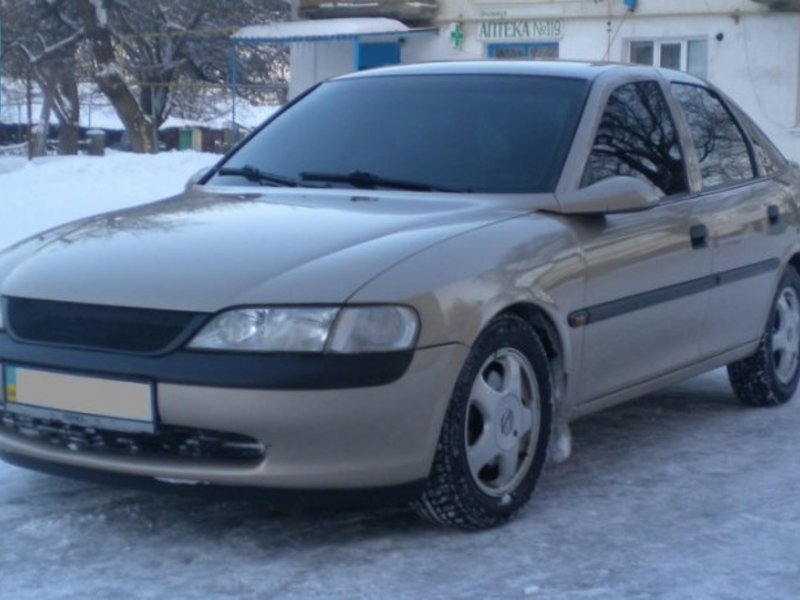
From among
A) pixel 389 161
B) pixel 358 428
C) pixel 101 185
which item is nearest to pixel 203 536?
pixel 358 428

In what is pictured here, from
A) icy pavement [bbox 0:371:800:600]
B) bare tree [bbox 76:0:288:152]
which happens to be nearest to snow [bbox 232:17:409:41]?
bare tree [bbox 76:0:288:152]

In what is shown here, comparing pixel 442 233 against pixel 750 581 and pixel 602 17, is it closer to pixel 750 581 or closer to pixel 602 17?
pixel 750 581

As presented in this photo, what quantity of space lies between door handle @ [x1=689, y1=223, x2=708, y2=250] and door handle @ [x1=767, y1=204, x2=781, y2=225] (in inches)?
30.3

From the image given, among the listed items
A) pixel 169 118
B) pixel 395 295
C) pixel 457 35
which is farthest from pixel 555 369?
pixel 169 118

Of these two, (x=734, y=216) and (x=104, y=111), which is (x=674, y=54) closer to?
(x=734, y=216)

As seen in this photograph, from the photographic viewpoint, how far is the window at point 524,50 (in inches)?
925

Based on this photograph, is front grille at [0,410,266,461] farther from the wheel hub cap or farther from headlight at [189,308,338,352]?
the wheel hub cap

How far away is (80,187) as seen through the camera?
1689cm

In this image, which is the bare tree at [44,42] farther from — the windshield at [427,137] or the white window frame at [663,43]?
the windshield at [427,137]

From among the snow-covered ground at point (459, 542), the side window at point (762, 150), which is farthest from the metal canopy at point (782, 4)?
the snow-covered ground at point (459, 542)

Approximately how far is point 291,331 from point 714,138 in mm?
3041

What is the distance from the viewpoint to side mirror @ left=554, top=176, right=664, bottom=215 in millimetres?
5242

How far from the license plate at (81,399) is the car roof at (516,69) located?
2.21m

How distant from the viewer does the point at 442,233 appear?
474 cm
